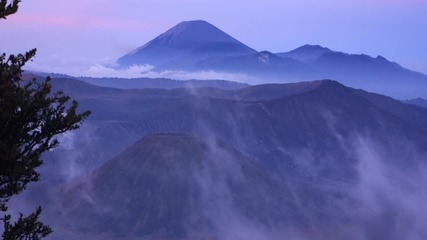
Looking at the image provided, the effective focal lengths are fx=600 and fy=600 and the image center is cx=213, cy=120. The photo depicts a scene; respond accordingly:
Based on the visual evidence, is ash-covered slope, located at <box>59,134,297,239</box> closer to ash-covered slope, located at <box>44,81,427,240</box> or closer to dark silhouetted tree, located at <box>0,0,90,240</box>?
ash-covered slope, located at <box>44,81,427,240</box>

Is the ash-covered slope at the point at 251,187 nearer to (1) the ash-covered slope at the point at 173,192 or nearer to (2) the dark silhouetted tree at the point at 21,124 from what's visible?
(1) the ash-covered slope at the point at 173,192

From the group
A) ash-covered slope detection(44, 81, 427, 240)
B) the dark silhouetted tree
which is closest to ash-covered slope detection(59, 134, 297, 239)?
ash-covered slope detection(44, 81, 427, 240)

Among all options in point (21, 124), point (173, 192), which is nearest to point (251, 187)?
point (173, 192)

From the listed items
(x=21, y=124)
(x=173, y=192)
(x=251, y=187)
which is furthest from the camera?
(x=251, y=187)

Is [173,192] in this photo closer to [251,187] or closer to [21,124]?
[251,187]

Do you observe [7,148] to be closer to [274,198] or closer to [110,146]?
[274,198]

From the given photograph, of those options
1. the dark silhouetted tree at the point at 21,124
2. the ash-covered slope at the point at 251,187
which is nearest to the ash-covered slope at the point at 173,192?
the ash-covered slope at the point at 251,187
